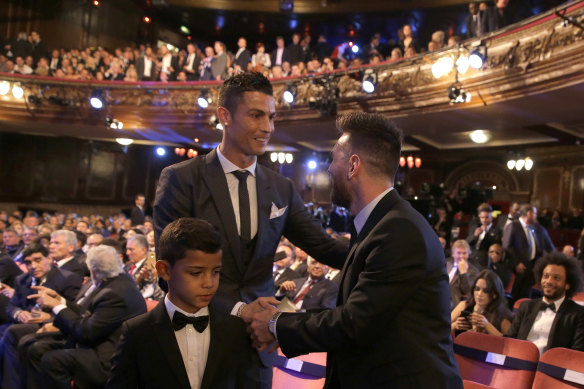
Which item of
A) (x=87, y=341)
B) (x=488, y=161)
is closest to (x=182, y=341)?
(x=87, y=341)

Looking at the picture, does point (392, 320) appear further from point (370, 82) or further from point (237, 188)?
point (370, 82)

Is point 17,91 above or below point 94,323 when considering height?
above

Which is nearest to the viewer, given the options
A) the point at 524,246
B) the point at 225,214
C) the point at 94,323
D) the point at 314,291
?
the point at 225,214

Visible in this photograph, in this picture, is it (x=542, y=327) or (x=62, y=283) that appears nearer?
(x=542, y=327)

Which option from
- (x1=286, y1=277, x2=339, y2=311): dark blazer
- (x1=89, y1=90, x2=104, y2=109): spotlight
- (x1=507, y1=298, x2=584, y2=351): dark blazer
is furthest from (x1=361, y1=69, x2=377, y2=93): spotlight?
(x1=507, y1=298, x2=584, y2=351): dark blazer

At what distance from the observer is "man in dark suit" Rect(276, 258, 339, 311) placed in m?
5.16

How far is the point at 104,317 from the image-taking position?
3.53 metres

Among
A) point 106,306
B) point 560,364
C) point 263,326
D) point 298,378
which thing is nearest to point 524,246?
point 560,364

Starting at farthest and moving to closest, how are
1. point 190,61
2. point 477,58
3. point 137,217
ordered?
1. point 190,61
2. point 137,217
3. point 477,58

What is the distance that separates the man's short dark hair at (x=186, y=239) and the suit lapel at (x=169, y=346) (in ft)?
0.66

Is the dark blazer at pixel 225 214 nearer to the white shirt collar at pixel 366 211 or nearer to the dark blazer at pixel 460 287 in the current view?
the white shirt collar at pixel 366 211

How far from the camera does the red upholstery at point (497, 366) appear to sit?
3127 millimetres

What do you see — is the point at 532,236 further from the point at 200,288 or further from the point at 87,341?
the point at 200,288

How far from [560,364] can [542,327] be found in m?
0.97
